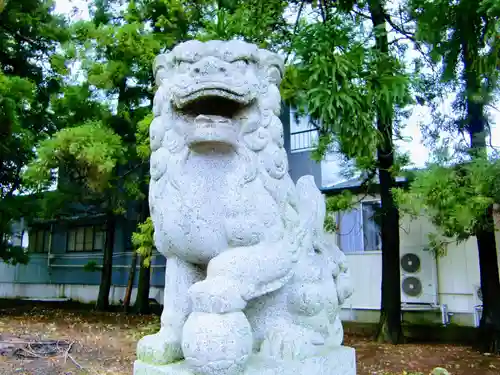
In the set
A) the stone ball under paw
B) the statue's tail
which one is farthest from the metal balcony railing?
the stone ball under paw

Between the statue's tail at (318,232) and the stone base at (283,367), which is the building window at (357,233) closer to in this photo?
the statue's tail at (318,232)

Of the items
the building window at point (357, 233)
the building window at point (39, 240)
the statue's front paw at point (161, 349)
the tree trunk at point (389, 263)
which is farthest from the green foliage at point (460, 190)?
the building window at point (39, 240)

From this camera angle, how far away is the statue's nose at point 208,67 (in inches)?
70.0

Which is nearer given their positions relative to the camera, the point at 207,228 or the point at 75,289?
→ the point at 207,228

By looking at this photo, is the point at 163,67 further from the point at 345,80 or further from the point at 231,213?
the point at 345,80

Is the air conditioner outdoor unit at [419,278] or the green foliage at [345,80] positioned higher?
the green foliage at [345,80]

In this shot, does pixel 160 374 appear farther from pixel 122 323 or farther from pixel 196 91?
pixel 122 323

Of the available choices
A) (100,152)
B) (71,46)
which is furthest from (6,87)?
(100,152)

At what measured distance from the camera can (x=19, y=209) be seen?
8.57 metres

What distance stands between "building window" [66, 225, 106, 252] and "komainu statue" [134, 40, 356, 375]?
1177 cm

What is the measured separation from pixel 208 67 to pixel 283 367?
3.57 ft

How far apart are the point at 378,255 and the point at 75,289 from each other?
8.64m

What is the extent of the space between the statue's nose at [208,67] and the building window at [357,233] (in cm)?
740

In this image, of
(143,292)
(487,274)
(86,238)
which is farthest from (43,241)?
(487,274)
